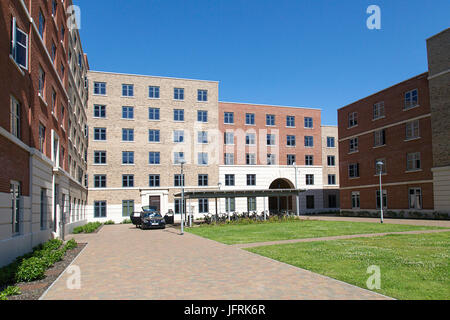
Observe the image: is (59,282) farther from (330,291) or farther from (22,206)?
(330,291)

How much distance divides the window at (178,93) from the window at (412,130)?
2621 centimetres

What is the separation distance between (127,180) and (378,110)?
29.9 m

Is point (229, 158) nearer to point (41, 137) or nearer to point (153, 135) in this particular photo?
point (153, 135)

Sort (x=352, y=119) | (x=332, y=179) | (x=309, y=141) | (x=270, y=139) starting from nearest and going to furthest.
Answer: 1. (x=352, y=119)
2. (x=270, y=139)
3. (x=309, y=141)
4. (x=332, y=179)

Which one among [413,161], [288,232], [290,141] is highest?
[290,141]

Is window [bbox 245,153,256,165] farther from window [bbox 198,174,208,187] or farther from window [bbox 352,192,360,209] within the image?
window [bbox 352,192,360,209]

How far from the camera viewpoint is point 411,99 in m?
37.3

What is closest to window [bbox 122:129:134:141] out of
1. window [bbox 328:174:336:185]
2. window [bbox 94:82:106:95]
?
window [bbox 94:82:106:95]

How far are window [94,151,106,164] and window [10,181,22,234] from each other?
31156 millimetres

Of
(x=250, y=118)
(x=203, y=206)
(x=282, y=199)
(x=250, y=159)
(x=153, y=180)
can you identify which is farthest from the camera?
(x=282, y=199)

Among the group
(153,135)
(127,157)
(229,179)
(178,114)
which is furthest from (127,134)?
(229,179)

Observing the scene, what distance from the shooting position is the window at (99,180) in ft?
146

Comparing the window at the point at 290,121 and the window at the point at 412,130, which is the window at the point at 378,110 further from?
the window at the point at 290,121

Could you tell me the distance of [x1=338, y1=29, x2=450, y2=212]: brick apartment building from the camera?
109ft
